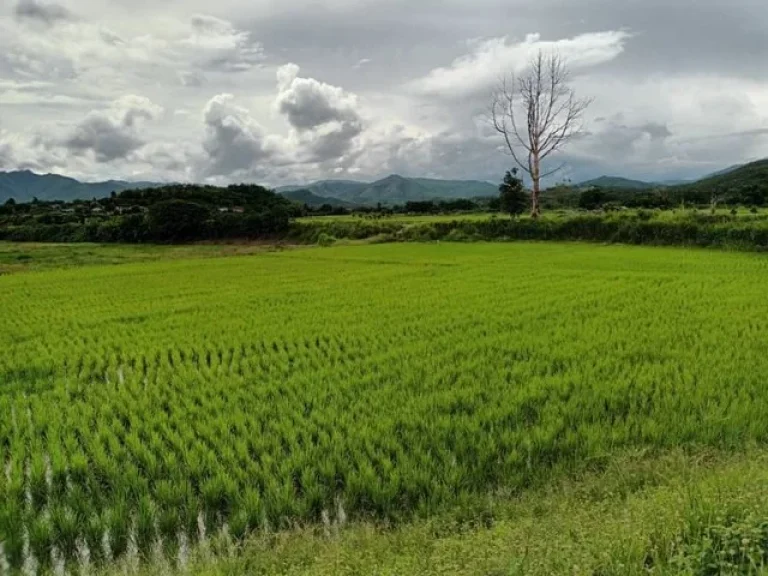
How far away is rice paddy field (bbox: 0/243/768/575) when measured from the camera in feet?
9.59

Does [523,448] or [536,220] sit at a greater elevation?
[536,220]

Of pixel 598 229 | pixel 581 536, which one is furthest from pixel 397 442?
pixel 598 229

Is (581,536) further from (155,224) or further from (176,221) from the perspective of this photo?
(155,224)

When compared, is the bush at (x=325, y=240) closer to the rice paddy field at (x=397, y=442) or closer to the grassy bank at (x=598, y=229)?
the grassy bank at (x=598, y=229)

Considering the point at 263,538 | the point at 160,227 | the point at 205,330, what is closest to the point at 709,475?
the point at 263,538

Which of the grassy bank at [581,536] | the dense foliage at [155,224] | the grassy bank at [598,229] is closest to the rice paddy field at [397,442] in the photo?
the grassy bank at [581,536]

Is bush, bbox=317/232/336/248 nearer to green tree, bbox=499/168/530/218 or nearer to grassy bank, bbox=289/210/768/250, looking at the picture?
grassy bank, bbox=289/210/768/250

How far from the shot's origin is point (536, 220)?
27.5m

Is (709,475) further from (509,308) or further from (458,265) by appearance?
(458,265)

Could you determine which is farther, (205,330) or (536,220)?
(536,220)

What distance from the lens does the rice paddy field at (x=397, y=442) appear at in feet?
9.59

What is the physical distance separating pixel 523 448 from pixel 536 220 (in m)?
24.6

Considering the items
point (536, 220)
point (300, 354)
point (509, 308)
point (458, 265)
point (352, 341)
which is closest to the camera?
point (300, 354)

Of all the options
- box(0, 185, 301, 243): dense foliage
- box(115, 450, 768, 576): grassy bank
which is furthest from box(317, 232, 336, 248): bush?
box(115, 450, 768, 576): grassy bank
